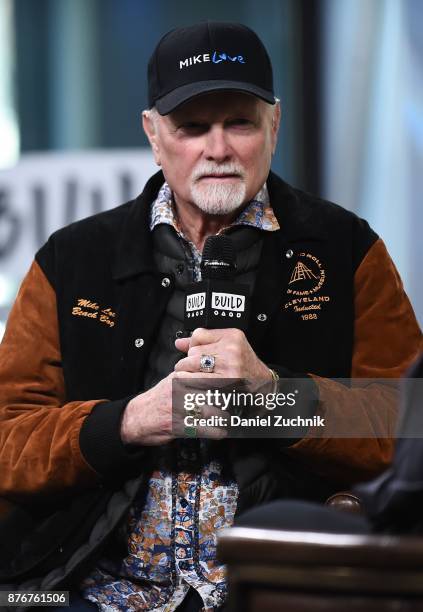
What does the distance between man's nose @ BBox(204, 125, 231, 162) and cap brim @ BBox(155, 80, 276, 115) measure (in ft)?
0.31

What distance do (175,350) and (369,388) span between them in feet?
1.47

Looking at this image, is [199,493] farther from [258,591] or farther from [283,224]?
[258,591]

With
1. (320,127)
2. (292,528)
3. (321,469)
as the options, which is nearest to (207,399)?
(321,469)

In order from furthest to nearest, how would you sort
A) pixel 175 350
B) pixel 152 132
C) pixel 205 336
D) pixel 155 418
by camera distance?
pixel 152 132, pixel 175 350, pixel 155 418, pixel 205 336

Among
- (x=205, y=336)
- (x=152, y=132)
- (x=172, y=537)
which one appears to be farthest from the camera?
(x=152, y=132)

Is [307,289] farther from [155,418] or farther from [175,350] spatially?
[155,418]

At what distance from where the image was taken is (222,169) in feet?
8.82

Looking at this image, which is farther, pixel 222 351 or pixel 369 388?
pixel 369 388

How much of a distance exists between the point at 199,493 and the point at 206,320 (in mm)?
A: 463

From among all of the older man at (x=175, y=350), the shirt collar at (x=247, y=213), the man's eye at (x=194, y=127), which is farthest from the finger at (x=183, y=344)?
the man's eye at (x=194, y=127)

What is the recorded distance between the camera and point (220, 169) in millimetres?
2689

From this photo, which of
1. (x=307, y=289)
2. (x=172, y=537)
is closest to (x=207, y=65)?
(x=307, y=289)

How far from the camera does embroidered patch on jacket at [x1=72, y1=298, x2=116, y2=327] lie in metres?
2.75

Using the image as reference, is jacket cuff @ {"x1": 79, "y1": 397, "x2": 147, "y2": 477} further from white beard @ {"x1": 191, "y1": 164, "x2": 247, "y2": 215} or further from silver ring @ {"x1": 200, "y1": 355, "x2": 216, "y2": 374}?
white beard @ {"x1": 191, "y1": 164, "x2": 247, "y2": 215}
